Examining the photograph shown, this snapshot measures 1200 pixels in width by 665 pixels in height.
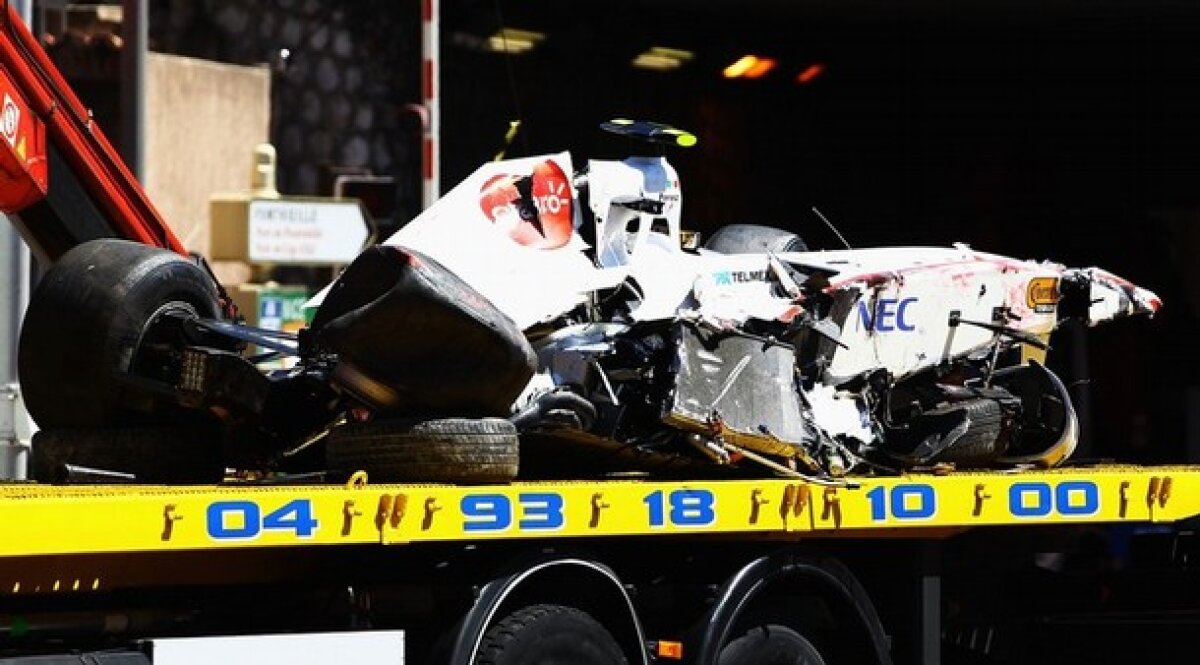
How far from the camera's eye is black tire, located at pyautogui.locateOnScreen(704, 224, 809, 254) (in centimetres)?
1255

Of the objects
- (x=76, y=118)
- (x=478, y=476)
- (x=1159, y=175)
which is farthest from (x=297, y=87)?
(x=478, y=476)

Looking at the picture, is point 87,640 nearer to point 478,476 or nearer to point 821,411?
point 478,476

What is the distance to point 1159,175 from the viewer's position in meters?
25.8

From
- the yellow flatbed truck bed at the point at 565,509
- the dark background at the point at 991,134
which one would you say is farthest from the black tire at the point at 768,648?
the dark background at the point at 991,134

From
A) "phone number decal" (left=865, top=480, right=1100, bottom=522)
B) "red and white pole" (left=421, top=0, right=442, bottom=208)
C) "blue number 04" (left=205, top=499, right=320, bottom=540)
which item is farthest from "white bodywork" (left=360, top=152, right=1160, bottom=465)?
"red and white pole" (left=421, top=0, right=442, bottom=208)

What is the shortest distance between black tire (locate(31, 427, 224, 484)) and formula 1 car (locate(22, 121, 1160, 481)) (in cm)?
2

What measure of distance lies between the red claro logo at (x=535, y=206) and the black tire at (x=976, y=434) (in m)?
1.86

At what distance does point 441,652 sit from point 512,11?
14.1m

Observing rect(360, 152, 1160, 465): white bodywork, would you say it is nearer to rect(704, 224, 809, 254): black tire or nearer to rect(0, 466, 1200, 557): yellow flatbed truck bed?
rect(704, 224, 809, 254): black tire

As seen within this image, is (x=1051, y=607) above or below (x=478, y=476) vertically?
below

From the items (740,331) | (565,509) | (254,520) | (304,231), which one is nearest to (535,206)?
(740,331)

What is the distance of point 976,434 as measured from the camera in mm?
12062

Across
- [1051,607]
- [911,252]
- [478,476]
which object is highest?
[911,252]

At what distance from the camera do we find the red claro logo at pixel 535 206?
1162 centimetres
